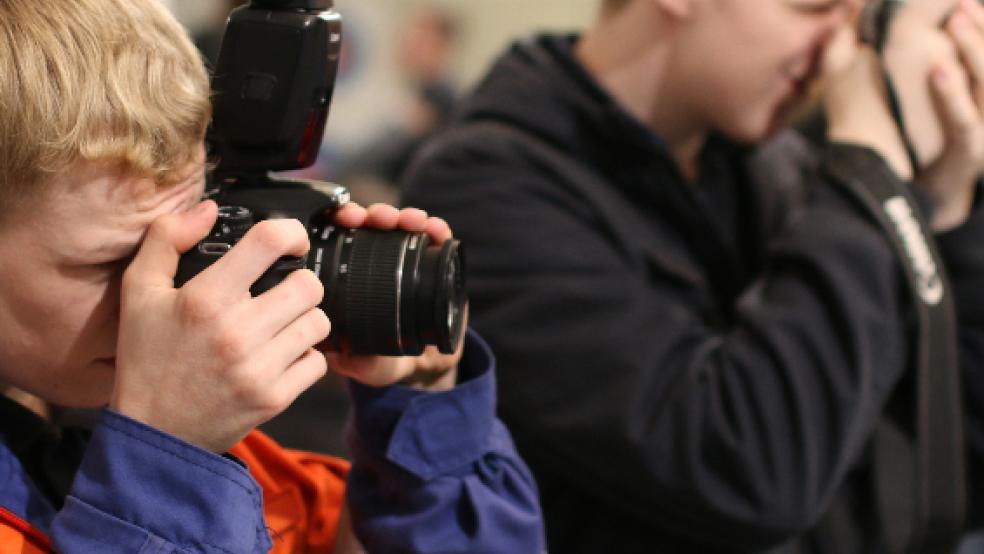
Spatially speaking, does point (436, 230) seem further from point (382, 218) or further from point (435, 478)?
point (435, 478)

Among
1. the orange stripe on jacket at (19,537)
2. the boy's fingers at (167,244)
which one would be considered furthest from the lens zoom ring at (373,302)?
the orange stripe on jacket at (19,537)

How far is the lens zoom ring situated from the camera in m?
0.72

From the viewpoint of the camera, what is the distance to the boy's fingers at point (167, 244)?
0.66 metres

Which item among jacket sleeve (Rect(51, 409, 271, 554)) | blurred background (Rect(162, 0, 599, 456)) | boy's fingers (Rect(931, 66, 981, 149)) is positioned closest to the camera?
jacket sleeve (Rect(51, 409, 271, 554))

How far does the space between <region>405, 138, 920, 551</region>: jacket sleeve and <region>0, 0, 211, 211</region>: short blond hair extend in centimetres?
43

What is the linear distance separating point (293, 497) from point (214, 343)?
28 cm

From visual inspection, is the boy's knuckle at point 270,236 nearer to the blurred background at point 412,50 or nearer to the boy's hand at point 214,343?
the boy's hand at point 214,343

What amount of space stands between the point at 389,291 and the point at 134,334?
168 millimetres

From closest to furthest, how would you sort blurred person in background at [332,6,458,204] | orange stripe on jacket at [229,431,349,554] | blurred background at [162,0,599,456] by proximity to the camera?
orange stripe on jacket at [229,431,349,554]
blurred person in background at [332,6,458,204]
blurred background at [162,0,599,456]

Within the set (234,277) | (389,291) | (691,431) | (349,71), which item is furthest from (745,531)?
(349,71)

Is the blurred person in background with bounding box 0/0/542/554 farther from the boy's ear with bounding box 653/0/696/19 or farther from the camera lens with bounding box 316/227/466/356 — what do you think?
the boy's ear with bounding box 653/0/696/19

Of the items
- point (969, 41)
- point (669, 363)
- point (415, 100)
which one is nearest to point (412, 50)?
point (415, 100)

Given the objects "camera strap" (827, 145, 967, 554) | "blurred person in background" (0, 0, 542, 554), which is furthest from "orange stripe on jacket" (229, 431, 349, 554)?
"camera strap" (827, 145, 967, 554)

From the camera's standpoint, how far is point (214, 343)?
622mm
